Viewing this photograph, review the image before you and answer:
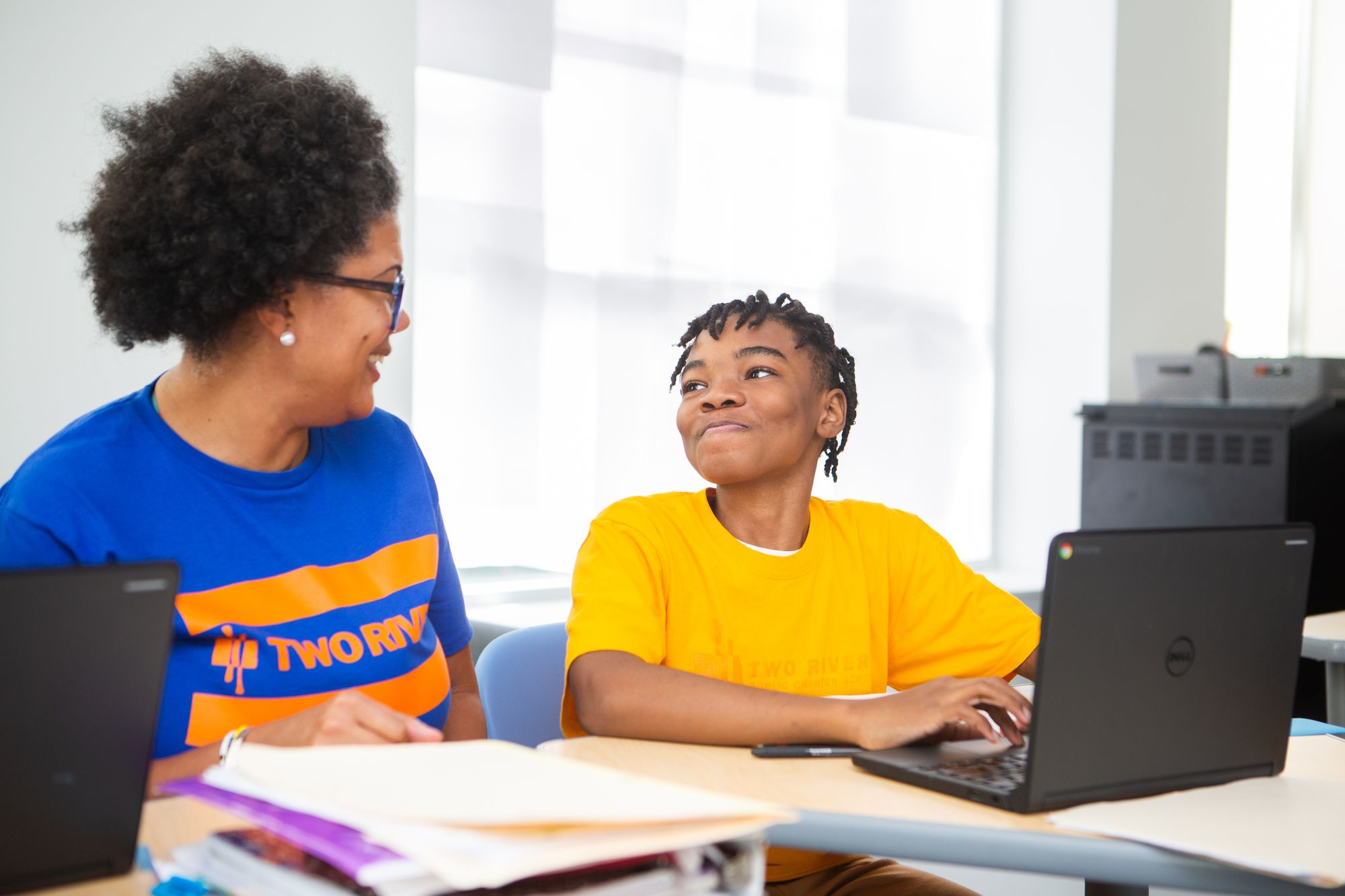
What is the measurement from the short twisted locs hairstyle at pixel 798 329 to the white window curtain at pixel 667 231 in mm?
904

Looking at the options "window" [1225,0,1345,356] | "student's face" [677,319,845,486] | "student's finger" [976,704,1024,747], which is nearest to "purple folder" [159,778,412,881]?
"student's finger" [976,704,1024,747]

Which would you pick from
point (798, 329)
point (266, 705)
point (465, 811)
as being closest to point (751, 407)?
point (798, 329)

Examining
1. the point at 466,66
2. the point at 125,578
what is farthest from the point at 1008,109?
the point at 125,578

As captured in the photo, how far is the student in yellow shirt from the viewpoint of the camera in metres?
1.40

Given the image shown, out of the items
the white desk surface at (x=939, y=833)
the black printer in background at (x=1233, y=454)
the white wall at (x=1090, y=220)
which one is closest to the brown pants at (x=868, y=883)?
the white desk surface at (x=939, y=833)

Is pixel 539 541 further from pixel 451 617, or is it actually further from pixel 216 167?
pixel 216 167

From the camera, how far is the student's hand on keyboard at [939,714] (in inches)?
50.4

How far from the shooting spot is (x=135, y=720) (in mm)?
835

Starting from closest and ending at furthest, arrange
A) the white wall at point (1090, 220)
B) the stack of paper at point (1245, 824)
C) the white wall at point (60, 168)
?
the stack of paper at point (1245, 824) < the white wall at point (60, 168) < the white wall at point (1090, 220)

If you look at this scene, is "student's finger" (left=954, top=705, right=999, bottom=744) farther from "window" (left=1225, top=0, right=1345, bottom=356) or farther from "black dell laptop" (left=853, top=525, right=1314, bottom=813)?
"window" (left=1225, top=0, right=1345, bottom=356)

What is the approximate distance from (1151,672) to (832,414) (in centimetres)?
83

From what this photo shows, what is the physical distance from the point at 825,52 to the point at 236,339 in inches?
94.4

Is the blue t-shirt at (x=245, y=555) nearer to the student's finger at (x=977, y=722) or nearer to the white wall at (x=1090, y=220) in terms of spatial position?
the student's finger at (x=977, y=722)

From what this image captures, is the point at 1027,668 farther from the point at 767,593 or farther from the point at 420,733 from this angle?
the point at 420,733
